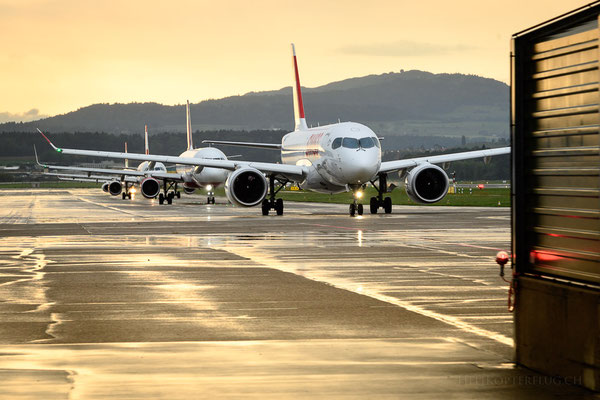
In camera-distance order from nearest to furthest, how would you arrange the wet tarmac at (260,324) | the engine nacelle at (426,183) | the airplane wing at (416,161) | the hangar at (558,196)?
the hangar at (558,196)
the wet tarmac at (260,324)
the engine nacelle at (426,183)
the airplane wing at (416,161)

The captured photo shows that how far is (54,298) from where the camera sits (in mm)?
13203

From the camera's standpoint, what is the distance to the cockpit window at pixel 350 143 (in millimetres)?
40344

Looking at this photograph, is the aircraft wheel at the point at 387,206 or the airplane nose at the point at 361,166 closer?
the airplane nose at the point at 361,166

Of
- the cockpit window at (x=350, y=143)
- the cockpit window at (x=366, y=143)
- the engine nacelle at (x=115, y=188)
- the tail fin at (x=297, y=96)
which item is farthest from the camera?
the engine nacelle at (x=115, y=188)

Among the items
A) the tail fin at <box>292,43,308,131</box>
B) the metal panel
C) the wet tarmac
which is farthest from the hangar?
the tail fin at <box>292,43,308,131</box>

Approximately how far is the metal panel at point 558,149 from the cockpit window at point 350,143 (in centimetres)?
3189

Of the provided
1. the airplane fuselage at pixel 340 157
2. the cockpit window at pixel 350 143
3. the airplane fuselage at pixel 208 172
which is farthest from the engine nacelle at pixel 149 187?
the cockpit window at pixel 350 143

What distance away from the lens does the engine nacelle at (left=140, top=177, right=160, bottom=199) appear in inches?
2921

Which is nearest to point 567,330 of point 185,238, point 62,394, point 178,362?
point 178,362

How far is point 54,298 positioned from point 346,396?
7.11m

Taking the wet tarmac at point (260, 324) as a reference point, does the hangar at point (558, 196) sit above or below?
above

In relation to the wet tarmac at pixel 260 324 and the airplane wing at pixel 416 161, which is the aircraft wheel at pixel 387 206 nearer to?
the airplane wing at pixel 416 161

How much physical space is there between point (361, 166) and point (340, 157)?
105 cm

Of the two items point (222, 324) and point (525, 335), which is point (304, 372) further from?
point (222, 324)
